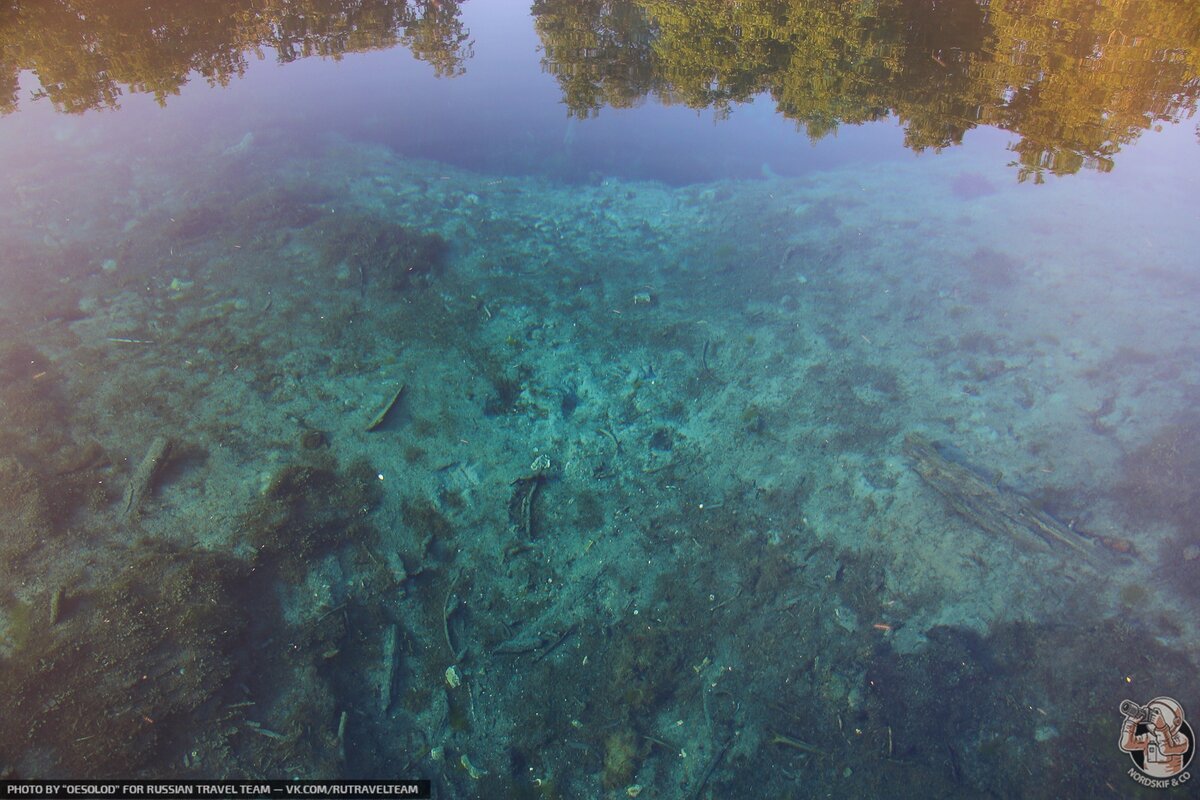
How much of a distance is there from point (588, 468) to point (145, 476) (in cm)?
367

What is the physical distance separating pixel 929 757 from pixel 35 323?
8887 mm

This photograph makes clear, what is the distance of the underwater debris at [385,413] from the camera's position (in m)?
5.11

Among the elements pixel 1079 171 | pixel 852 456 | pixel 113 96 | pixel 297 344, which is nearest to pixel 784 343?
pixel 852 456

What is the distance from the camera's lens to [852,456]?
205 inches

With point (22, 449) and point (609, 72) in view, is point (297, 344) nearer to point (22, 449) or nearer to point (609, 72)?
point (22, 449)

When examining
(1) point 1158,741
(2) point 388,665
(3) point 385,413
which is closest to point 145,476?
(3) point 385,413

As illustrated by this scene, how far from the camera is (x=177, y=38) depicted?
10.1m

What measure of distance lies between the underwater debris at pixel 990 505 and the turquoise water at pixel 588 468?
0.03 metres

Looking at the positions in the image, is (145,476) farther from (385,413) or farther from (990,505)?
(990,505)

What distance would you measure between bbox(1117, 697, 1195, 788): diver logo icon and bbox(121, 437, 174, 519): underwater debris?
24.3 ft

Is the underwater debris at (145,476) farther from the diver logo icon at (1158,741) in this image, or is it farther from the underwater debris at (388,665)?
the diver logo icon at (1158,741)

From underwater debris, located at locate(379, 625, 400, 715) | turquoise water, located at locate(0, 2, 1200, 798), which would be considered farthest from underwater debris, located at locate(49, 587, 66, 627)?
underwater debris, located at locate(379, 625, 400, 715)

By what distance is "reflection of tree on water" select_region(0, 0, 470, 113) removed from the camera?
355 inches

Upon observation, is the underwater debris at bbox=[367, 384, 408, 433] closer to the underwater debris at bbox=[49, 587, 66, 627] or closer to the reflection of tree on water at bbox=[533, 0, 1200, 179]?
the underwater debris at bbox=[49, 587, 66, 627]
